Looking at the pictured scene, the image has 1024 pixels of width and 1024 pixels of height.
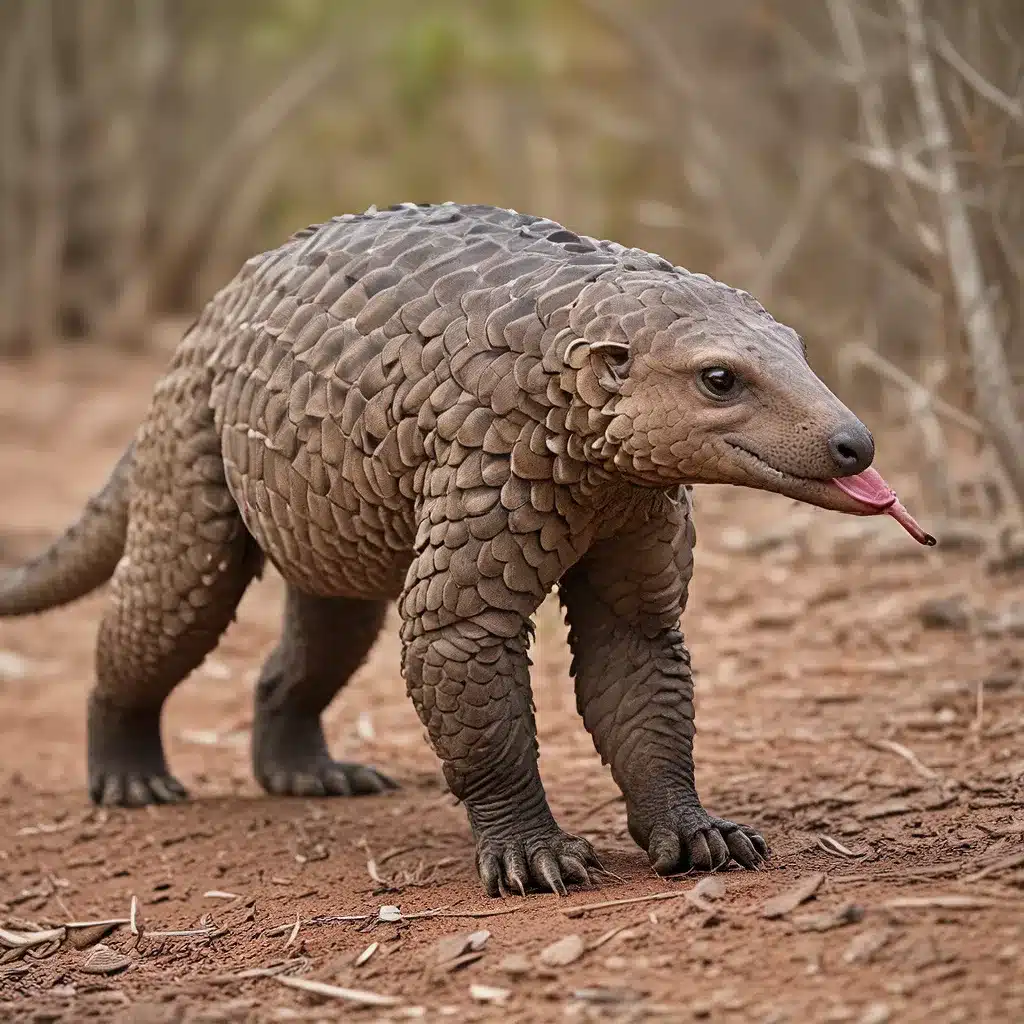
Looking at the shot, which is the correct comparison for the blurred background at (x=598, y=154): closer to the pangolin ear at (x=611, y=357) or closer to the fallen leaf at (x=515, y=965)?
the pangolin ear at (x=611, y=357)

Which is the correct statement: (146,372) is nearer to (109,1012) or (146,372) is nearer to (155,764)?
(155,764)

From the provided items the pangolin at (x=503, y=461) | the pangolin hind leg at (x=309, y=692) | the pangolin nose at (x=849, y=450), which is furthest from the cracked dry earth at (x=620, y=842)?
the pangolin nose at (x=849, y=450)

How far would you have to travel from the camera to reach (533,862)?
467 cm

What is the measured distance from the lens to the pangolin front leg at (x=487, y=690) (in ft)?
14.9

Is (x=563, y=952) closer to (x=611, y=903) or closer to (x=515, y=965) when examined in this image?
(x=515, y=965)

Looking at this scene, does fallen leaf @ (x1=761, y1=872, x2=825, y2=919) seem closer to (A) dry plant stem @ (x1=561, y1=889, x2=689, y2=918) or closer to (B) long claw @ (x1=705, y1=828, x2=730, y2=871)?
(A) dry plant stem @ (x1=561, y1=889, x2=689, y2=918)

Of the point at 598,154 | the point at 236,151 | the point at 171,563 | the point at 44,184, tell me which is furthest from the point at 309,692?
the point at 236,151

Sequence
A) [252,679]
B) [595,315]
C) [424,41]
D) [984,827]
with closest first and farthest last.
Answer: [595,315]
[984,827]
[252,679]
[424,41]

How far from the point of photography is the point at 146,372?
56.9 feet

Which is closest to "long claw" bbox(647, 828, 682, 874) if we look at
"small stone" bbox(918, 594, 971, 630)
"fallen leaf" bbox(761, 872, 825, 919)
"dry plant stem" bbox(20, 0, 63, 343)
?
"fallen leaf" bbox(761, 872, 825, 919)

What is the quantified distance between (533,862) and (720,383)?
4.81 feet

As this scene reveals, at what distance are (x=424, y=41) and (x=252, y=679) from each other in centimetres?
1280

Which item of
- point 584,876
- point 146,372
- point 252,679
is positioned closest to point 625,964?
point 584,876

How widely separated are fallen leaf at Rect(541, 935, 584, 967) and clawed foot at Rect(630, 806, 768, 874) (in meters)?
0.76
